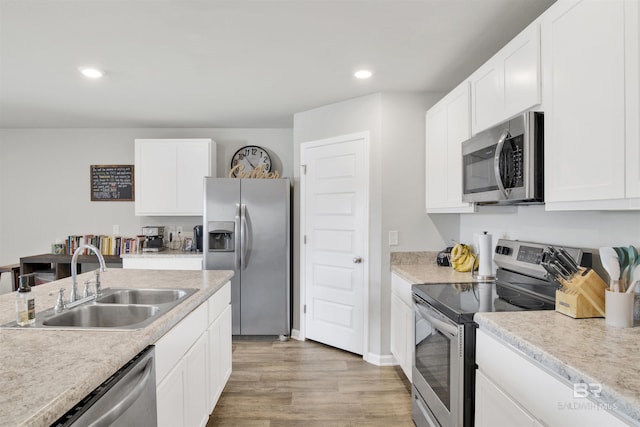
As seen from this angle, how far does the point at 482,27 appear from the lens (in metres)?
2.07

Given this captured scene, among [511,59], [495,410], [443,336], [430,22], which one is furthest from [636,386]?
[430,22]

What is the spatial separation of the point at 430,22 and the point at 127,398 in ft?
7.43

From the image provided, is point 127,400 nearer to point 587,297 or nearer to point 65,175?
point 587,297

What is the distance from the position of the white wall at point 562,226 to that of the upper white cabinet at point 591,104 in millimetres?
305

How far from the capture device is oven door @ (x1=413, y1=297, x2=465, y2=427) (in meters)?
1.59

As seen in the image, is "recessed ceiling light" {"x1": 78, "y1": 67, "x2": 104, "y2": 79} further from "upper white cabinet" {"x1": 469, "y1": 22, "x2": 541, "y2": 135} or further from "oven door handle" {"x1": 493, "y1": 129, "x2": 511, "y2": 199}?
"oven door handle" {"x1": 493, "y1": 129, "x2": 511, "y2": 199}

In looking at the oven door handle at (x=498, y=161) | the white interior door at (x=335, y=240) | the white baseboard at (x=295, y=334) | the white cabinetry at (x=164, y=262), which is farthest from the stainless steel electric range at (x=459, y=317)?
the white cabinetry at (x=164, y=262)

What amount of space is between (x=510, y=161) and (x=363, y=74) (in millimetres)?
1452

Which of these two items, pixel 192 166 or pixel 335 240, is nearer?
pixel 335 240

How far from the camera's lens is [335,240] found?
346 cm

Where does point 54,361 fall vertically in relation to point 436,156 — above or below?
below

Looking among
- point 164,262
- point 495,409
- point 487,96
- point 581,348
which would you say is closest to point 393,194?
point 487,96

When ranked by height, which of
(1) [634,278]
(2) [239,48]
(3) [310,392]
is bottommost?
(3) [310,392]

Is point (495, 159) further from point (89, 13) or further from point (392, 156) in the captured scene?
point (89, 13)
